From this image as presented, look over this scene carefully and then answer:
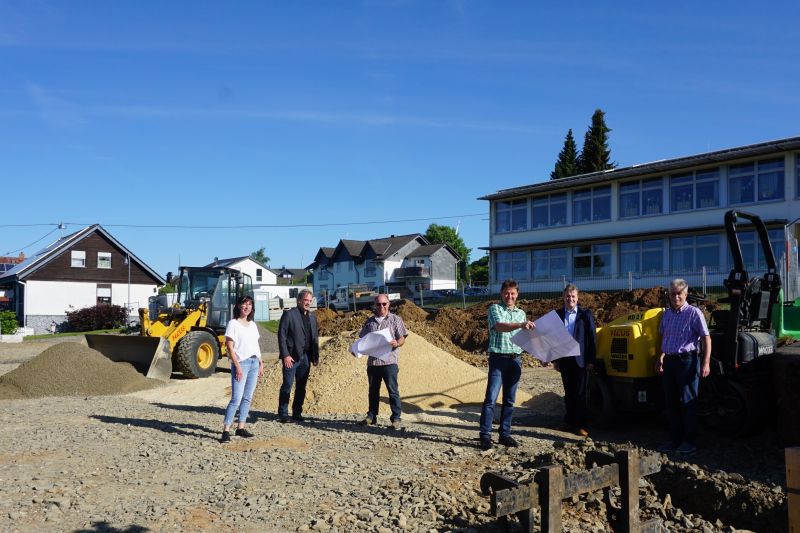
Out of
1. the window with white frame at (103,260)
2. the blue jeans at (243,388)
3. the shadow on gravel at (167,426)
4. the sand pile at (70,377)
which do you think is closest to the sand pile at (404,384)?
the shadow on gravel at (167,426)

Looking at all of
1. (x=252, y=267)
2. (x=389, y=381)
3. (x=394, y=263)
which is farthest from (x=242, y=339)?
(x=252, y=267)

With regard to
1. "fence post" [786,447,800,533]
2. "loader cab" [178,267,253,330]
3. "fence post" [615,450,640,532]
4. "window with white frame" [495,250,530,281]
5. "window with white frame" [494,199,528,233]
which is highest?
"window with white frame" [494,199,528,233]

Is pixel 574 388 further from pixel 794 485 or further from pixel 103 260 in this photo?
pixel 103 260

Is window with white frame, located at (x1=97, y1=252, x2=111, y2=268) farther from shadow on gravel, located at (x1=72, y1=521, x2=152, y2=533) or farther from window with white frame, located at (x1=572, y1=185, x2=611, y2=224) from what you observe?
shadow on gravel, located at (x1=72, y1=521, x2=152, y2=533)

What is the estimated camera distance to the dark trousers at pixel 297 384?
9.17 meters

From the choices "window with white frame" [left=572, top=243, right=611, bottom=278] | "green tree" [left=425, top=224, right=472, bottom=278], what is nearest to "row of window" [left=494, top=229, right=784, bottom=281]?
"window with white frame" [left=572, top=243, right=611, bottom=278]

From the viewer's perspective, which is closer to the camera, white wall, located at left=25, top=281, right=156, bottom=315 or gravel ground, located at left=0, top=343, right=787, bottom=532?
gravel ground, located at left=0, top=343, right=787, bottom=532

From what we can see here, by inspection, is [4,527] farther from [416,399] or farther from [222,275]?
[222,275]

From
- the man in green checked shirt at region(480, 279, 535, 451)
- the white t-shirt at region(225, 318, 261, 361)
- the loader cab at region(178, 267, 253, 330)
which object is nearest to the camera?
the man in green checked shirt at region(480, 279, 535, 451)

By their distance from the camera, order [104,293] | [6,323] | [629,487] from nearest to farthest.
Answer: [629,487] < [6,323] < [104,293]

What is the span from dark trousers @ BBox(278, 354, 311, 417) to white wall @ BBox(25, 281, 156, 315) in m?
38.4

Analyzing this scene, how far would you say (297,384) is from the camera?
31.1 feet

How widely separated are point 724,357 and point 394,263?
60144mm

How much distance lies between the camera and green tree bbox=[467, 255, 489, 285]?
79.4 metres
